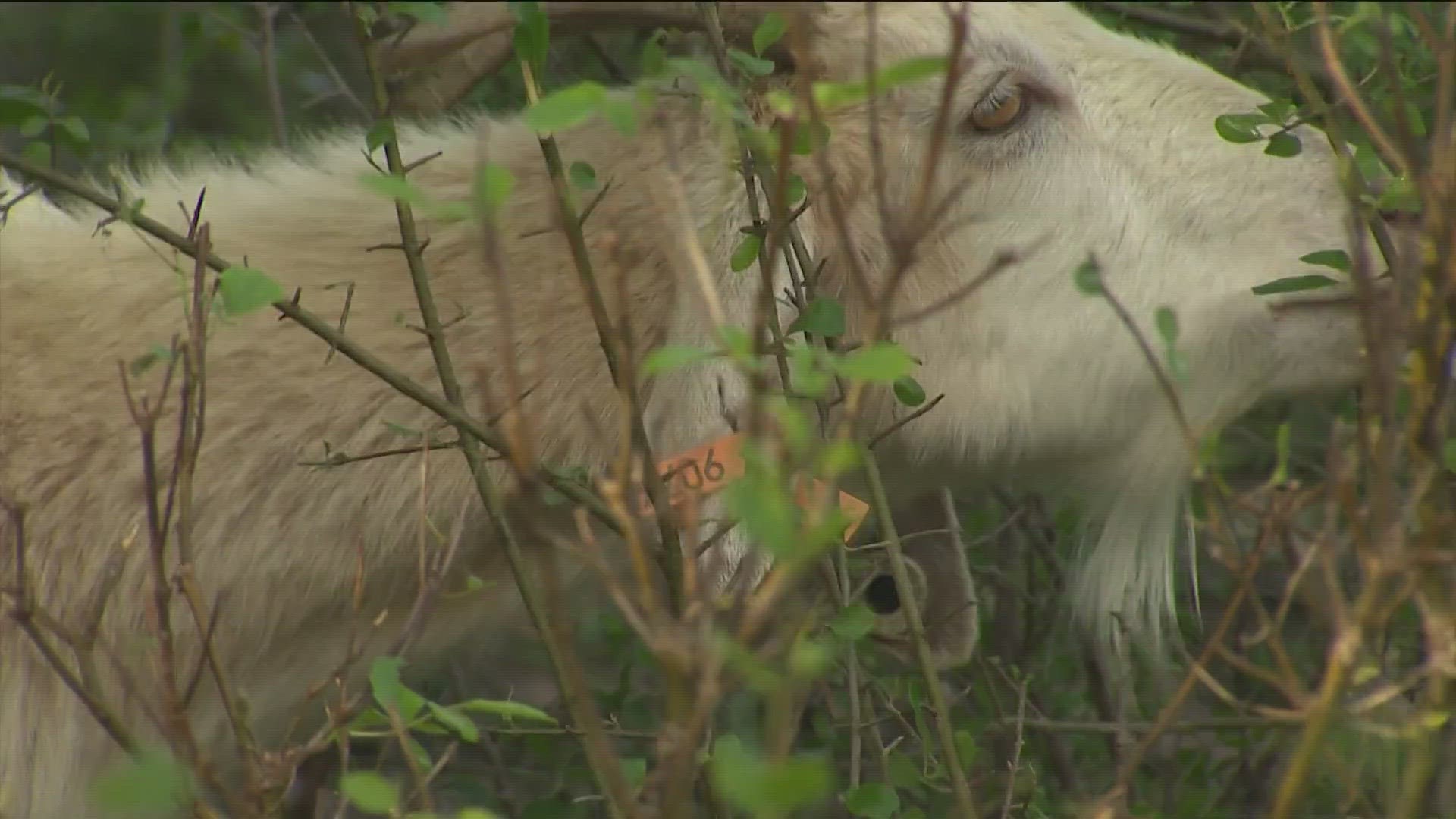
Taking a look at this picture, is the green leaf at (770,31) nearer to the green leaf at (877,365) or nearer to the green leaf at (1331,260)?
the green leaf at (1331,260)

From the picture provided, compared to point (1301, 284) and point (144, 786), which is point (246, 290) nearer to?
point (144, 786)

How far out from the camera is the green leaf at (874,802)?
184cm

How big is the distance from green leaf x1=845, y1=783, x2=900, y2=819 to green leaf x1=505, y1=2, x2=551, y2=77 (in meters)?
0.82

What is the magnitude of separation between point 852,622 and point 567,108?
2.77ft

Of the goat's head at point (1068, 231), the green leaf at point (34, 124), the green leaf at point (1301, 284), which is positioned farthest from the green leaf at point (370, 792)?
the green leaf at point (34, 124)

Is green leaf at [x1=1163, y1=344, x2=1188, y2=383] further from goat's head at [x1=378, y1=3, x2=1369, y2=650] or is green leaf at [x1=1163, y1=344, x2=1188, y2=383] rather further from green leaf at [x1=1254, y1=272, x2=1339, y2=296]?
goat's head at [x1=378, y1=3, x2=1369, y2=650]

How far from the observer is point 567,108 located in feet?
4.01

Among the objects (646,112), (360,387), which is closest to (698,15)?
(646,112)

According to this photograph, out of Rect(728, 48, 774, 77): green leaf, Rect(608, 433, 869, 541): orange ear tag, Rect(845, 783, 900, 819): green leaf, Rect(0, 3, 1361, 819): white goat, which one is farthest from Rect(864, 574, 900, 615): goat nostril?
Rect(728, 48, 774, 77): green leaf

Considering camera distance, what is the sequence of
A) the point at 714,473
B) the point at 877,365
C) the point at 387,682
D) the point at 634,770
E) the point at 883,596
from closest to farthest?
the point at 877,365, the point at 387,682, the point at 634,770, the point at 714,473, the point at 883,596

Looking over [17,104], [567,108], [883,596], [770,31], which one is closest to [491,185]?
[567,108]

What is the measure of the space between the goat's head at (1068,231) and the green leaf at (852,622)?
63cm

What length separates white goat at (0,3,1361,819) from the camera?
7.30 ft

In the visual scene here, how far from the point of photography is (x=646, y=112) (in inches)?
95.0
